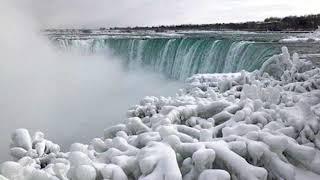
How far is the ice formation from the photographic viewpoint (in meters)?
2.83

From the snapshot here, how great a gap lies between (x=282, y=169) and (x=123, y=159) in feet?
3.56

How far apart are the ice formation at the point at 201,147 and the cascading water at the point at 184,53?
912 cm

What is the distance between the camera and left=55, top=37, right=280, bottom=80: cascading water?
47.8 feet

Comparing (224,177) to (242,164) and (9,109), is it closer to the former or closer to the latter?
(242,164)

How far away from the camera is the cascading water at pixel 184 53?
14562 millimetres

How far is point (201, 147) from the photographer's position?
3.03 metres

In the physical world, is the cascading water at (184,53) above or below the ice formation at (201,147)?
below

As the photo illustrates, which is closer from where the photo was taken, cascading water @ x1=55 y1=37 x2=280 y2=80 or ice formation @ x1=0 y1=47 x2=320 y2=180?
ice formation @ x1=0 y1=47 x2=320 y2=180

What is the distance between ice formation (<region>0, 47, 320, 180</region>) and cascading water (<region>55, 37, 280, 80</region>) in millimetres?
9115

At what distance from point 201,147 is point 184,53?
15.9m

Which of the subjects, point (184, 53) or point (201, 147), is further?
point (184, 53)

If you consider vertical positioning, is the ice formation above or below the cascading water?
above

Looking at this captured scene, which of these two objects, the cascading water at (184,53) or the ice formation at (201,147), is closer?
the ice formation at (201,147)

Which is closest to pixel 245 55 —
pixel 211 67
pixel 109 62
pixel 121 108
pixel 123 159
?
pixel 211 67
